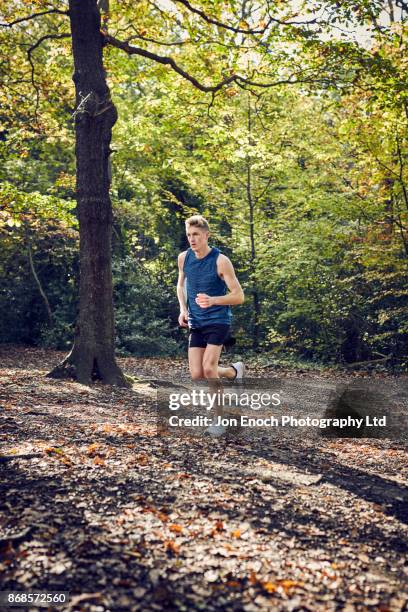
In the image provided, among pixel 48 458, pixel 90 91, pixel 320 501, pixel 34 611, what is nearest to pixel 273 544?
pixel 320 501

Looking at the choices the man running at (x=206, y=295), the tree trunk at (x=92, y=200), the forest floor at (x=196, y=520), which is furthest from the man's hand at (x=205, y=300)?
the tree trunk at (x=92, y=200)

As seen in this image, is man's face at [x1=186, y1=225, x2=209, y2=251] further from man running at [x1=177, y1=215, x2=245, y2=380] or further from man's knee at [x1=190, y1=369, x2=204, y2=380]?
man's knee at [x1=190, y1=369, x2=204, y2=380]

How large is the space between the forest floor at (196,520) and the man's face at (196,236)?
194cm

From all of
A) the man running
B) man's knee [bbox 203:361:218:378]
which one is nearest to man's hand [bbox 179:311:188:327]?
the man running

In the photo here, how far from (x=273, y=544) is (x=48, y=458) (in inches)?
84.6

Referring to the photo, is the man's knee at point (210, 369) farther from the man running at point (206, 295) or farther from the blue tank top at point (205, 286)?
the blue tank top at point (205, 286)

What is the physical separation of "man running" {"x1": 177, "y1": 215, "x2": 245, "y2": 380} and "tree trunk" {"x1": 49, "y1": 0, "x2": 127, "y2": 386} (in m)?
3.85

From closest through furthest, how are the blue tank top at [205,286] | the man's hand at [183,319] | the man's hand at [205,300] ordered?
1. the man's hand at [205,300]
2. the blue tank top at [205,286]
3. the man's hand at [183,319]

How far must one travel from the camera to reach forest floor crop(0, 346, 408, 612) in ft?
9.48

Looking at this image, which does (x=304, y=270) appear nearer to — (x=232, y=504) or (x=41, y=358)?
(x=41, y=358)

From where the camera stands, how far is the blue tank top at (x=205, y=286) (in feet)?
19.0

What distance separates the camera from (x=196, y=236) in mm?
5668

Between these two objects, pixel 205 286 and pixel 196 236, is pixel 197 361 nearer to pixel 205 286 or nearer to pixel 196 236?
pixel 205 286

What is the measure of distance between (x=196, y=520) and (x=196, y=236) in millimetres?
2822
